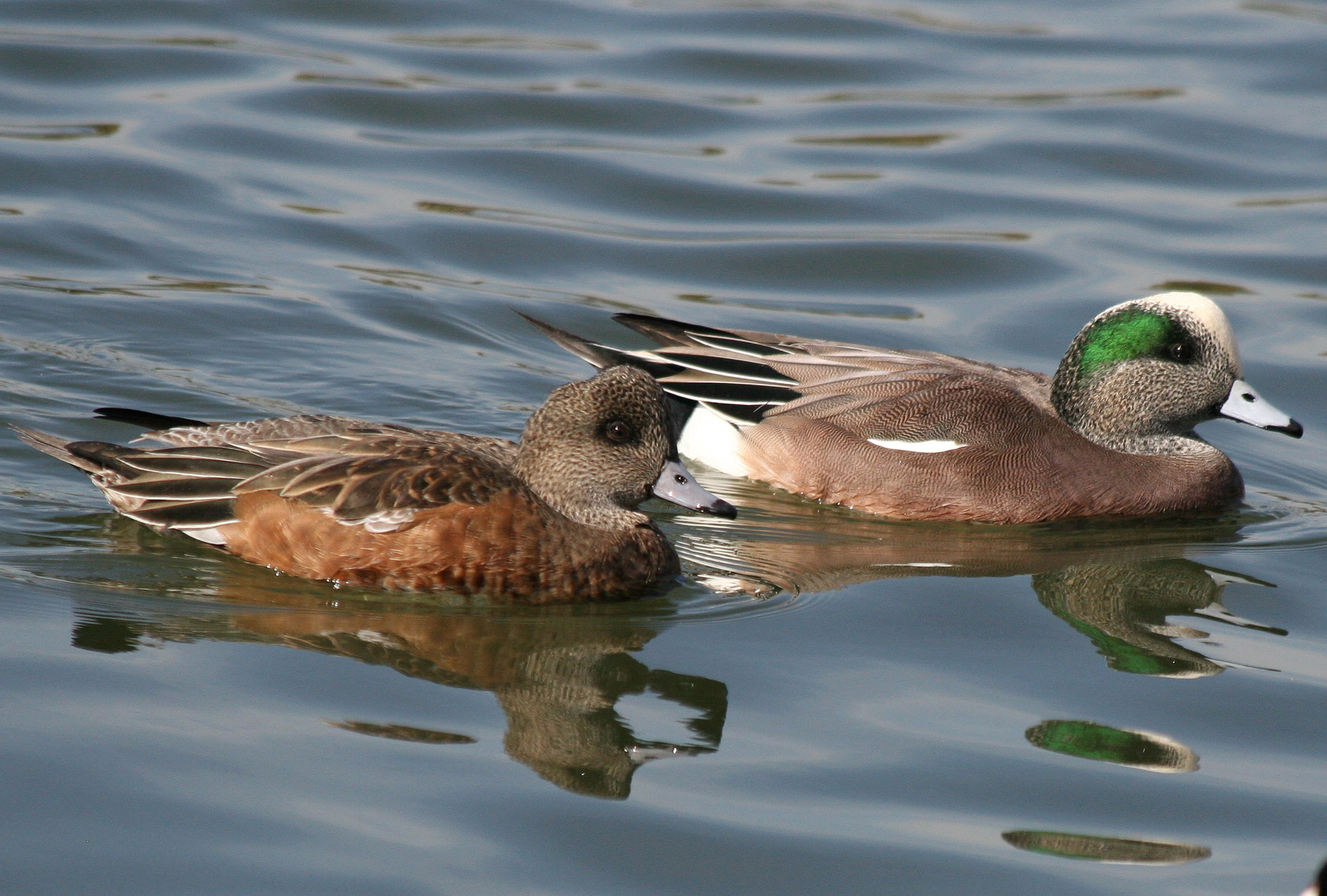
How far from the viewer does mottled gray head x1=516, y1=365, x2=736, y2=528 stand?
5.66m

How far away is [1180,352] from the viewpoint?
23.6ft

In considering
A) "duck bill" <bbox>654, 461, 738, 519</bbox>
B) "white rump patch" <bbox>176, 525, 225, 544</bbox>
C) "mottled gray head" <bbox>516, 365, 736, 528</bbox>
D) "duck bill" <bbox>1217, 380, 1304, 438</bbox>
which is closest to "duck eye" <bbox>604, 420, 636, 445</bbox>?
"mottled gray head" <bbox>516, 365, 736, 528</bbox>

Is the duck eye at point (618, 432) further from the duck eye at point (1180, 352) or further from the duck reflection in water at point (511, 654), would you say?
the duck eye at point (1180, 352)

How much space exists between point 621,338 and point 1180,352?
9.98 feet

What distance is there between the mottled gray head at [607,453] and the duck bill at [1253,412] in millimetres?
2657

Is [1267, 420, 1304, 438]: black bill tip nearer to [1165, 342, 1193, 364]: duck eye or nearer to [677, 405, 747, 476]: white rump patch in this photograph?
[1165, 342, 1193, 364]: duck eye

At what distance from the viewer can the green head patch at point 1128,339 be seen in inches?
A: 284

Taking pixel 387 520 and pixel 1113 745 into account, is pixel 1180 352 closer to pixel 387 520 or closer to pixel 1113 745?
pixel 1113 745

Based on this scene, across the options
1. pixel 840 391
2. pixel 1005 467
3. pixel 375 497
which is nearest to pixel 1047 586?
pixel 1005 467

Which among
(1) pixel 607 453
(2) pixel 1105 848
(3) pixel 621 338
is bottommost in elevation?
(2) pixel 1105 848

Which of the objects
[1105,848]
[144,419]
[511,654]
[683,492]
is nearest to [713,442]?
[683,492]

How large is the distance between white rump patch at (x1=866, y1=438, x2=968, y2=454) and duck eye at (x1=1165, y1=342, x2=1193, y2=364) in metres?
0.95

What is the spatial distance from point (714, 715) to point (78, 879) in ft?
5.65

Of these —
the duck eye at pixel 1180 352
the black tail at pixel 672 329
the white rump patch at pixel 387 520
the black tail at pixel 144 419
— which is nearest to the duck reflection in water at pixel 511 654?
the white rump patch at pixel 387 520
